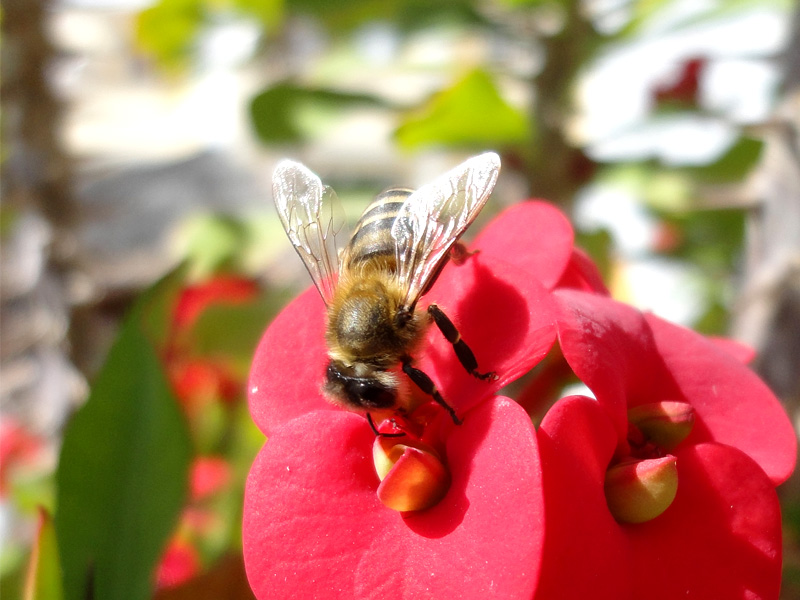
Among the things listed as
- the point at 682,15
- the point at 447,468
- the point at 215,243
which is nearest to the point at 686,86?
the point at 682,15

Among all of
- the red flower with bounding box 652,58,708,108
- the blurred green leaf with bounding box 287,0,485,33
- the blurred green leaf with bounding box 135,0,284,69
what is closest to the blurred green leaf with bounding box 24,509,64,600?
the blurred green leaf with bounding box 287,0,485,33

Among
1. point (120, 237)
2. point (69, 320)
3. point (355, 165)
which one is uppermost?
point (69, 320)

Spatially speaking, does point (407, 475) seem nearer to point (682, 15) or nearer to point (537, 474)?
point (537, 474)

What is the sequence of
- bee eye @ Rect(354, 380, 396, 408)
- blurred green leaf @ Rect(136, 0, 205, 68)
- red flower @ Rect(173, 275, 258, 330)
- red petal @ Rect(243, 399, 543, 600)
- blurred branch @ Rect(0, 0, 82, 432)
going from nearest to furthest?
red petal @ Rect(243, 399, 543, 600), bee eye @ Rect(354, 380, 396, 408), blurred branch @ Rect(0, 0, 82, 432), red flower @ Rect(173, 275, 258, 330), blurred green leaf @ Rect(136, 0, 205, 68)

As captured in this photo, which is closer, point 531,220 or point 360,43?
point 531,220

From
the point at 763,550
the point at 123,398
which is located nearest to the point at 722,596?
the point at 763,550

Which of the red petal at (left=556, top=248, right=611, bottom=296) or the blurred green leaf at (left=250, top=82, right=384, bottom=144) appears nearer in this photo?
the red petal at (left=556, top=248, right=611, bottom=296)

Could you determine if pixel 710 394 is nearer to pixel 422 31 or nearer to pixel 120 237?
pixel 422 31

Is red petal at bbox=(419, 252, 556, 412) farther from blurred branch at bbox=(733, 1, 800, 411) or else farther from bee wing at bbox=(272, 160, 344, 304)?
blurred branch at bbox=(733, 1, 800, 411)
